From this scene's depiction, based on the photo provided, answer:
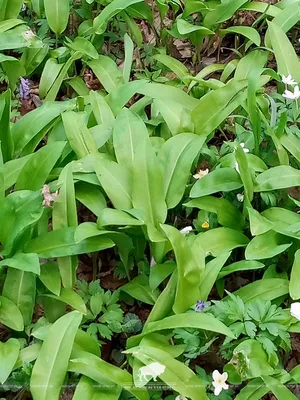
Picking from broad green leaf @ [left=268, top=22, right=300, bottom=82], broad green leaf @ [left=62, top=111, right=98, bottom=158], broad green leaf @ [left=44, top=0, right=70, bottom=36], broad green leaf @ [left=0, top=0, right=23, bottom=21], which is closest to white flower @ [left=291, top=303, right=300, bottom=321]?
broad green leaf @ [left=62, top=111, right=98, bottom=158]

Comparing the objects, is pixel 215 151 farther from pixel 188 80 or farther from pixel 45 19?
pixel 45 19

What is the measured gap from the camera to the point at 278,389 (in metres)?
1.96

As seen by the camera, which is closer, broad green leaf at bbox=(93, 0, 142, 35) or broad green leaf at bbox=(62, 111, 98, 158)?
broad green leaf at bbox=(62, 111, 98, 158)

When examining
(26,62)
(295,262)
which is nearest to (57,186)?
(295,262)

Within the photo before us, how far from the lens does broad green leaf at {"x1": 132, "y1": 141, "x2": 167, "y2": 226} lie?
2326 millimetres

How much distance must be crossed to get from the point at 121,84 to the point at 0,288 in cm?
127

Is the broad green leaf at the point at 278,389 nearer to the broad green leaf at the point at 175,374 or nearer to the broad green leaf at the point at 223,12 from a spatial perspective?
the broad green leaf at the point at 175,374

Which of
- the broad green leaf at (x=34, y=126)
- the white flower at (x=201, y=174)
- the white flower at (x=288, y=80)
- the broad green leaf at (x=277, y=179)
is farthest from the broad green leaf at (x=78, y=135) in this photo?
the white flower at (x=288, y=80)

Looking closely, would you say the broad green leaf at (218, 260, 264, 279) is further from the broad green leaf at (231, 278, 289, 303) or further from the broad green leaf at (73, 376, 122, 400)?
the broad green leaf at (73, 376, 122, 400)

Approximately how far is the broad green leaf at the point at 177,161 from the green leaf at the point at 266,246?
35 cm

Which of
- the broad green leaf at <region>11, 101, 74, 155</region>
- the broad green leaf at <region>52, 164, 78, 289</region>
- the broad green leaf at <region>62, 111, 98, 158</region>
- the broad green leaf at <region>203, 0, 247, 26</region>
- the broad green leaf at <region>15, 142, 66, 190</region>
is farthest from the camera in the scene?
the broad green leaf at <region>203, 0, 247, 26</region>

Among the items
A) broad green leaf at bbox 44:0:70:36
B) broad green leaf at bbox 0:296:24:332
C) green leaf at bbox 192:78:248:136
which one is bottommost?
broad green leaf at bbox 0:296:24:332

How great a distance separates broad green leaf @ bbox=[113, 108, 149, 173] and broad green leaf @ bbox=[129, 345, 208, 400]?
79 cm

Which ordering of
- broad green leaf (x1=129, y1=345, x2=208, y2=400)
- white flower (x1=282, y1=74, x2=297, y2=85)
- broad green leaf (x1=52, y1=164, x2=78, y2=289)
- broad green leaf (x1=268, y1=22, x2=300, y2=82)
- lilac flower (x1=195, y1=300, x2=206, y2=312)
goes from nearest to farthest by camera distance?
broad green leaf (x1=129, y1=345, x2=208, y2=400) < lilac flower (x1=195, y1=300, x2=206, y2=312) < broad green leaf (x1=52, y1=164, x2=78, y2=289) < white flower (x1=282, y1=74, x2=297, y2=85) < broad green leaf (x1=268, y1=22, x2=300, y2=82)
